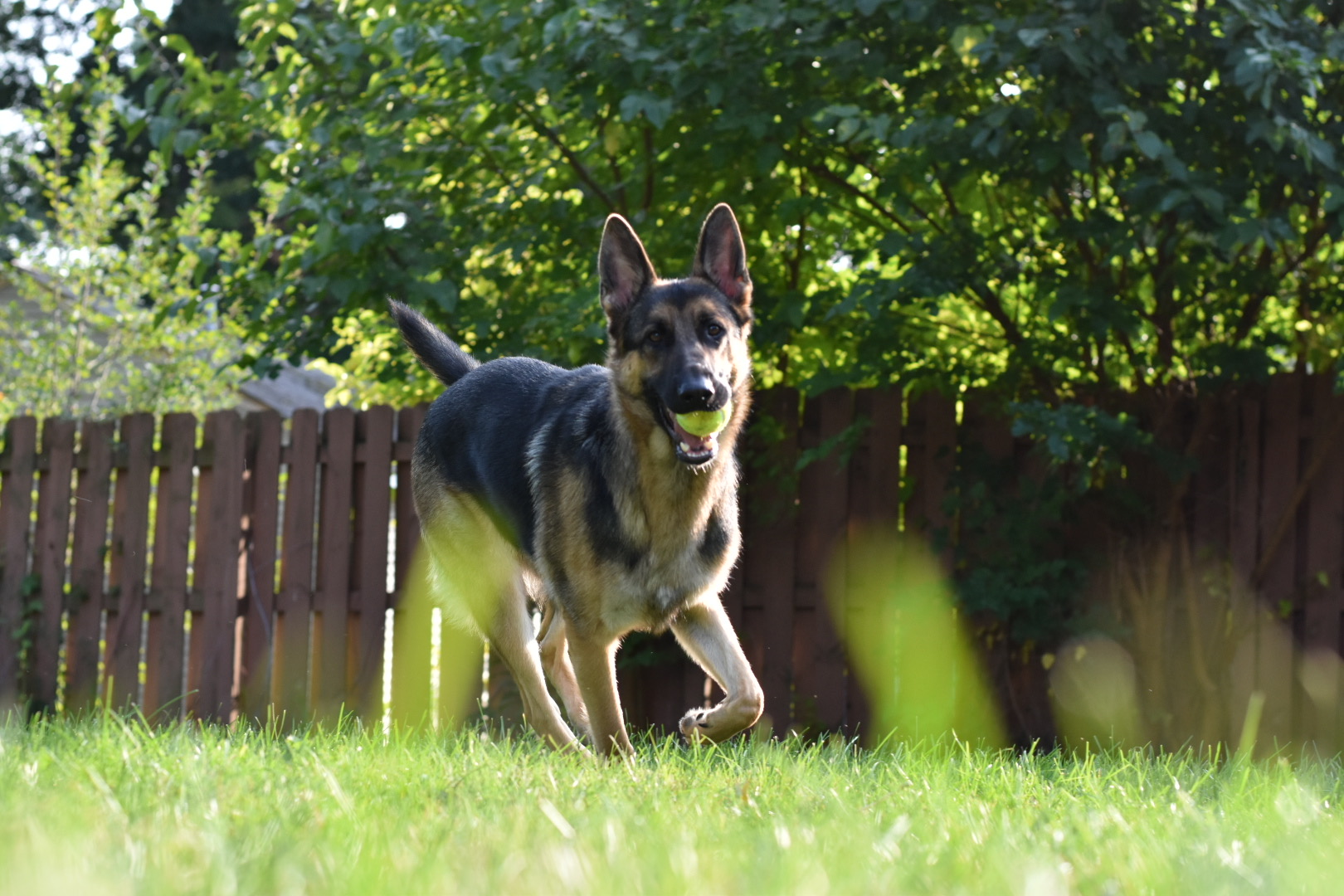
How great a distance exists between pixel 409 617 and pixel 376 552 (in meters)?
0.49

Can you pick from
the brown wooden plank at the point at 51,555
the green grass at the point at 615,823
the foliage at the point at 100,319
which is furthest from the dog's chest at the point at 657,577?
the foliage at the point at 100,319

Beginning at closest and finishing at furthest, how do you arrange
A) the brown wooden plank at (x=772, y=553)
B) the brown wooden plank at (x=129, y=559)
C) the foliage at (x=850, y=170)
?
the foliage at (x=850, y=170) → the brown wooden plank at (x=772, y=553) → the brown wooden plank at (x=129, y=559)

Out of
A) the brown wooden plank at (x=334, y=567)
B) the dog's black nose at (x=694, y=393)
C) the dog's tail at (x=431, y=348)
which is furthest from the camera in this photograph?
the brown wooden plank at (x=334, y=567)

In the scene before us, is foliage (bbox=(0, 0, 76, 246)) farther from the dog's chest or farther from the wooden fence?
the dog's chest

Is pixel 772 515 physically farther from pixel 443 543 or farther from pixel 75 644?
pixel 75 644

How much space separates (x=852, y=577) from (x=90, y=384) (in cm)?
905

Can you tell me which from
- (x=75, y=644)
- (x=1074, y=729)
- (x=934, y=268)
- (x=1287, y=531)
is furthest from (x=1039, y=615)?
(x=75, y=644)

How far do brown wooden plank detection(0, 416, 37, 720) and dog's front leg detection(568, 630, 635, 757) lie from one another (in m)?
6.35

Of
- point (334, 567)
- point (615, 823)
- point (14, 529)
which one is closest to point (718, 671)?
point (615, 823)

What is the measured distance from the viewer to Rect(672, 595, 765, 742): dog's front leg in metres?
4.95

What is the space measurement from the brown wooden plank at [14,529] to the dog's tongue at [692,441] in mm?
6650

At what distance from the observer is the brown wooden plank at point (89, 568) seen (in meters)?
9.60

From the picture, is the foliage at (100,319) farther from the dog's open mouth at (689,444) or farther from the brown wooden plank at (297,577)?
the dog's open mouth at (689,444)

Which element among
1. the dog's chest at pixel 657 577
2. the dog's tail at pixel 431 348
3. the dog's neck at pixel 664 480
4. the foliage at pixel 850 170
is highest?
the foliage at pixel 850 170
